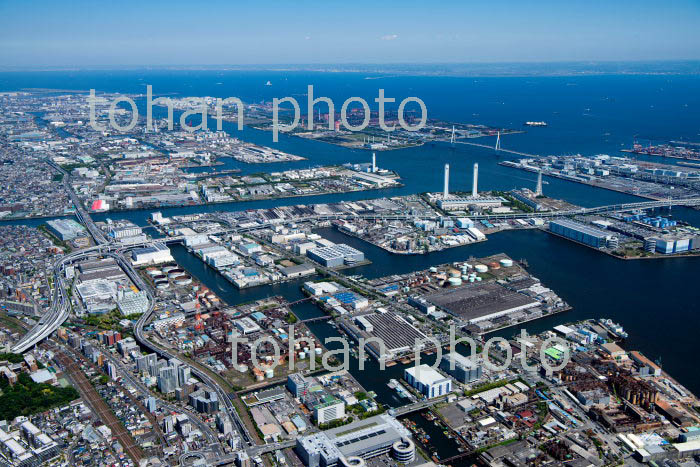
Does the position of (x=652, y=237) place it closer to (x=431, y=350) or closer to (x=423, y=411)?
(x=431, y=350)

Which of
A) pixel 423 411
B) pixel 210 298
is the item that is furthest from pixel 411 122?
pixel 423 411

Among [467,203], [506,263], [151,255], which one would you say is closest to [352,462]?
[506,263]

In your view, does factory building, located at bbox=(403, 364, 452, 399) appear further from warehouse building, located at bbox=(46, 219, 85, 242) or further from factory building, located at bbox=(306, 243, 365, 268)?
warehouse building, located at bbox=(46, 219, 85, 242)

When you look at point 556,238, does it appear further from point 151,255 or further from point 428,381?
point 151,255

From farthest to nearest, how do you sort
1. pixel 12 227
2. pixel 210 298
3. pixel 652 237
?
1. pixel 12 227
2. pixel 652 237
3. pixel 210 298

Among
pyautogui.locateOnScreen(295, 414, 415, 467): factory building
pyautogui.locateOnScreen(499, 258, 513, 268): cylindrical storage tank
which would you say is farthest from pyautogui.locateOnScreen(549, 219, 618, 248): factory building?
pyautogui.locateOnScreen(295, 414, 415, 467): factory building

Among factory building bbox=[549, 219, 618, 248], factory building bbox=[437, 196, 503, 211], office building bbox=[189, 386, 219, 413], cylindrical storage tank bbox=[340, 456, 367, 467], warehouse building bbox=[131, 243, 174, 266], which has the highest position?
factory building bbox=[437, 196, 503, 211]

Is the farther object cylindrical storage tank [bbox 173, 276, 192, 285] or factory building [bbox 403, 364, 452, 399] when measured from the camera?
cylindrical storage tank [bbox 173, 276, 192, 285]
